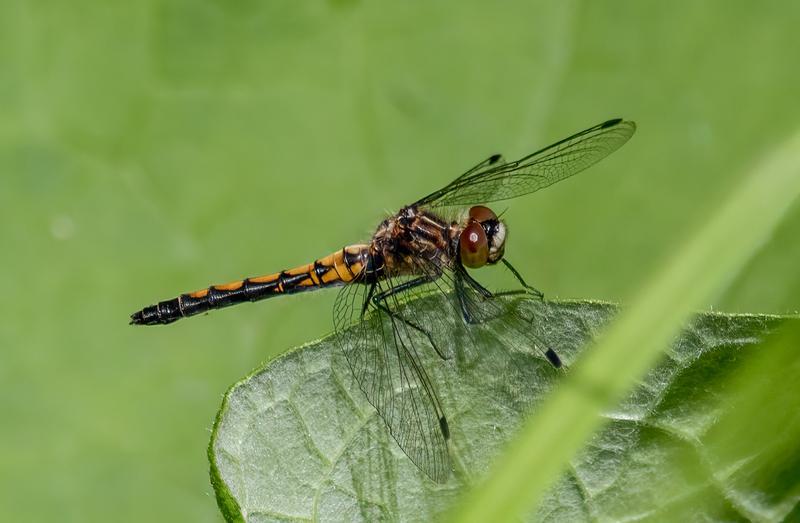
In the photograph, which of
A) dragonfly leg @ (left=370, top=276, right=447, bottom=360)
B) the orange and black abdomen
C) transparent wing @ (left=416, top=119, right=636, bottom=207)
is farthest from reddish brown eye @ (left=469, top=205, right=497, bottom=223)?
the orange and black abdomen

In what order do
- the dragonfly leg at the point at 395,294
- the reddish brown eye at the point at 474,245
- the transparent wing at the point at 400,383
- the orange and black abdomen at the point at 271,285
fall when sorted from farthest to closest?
the orange and black abdomen at the point at 271,285, the reddish brown eye at the point at 474,245, the dragonfly leg at the point at 395,294, the transparent wing at the point at 400,383

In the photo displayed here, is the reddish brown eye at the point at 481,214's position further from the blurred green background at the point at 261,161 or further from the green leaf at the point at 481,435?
the green leaf at the point at 481,435

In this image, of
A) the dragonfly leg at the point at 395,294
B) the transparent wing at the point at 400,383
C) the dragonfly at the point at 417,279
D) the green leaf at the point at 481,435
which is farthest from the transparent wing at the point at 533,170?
the green leaf at the point at 481,435

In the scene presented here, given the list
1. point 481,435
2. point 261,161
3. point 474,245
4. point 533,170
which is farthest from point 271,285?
point 481,435

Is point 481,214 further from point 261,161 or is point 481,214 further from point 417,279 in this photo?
point 261,161

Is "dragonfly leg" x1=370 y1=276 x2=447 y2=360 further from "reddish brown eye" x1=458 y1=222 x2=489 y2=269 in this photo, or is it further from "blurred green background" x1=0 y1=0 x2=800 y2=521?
"blurred green background" x1=0 y1=0 x2=800 y2=521

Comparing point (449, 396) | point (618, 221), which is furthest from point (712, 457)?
point (618, 221)
